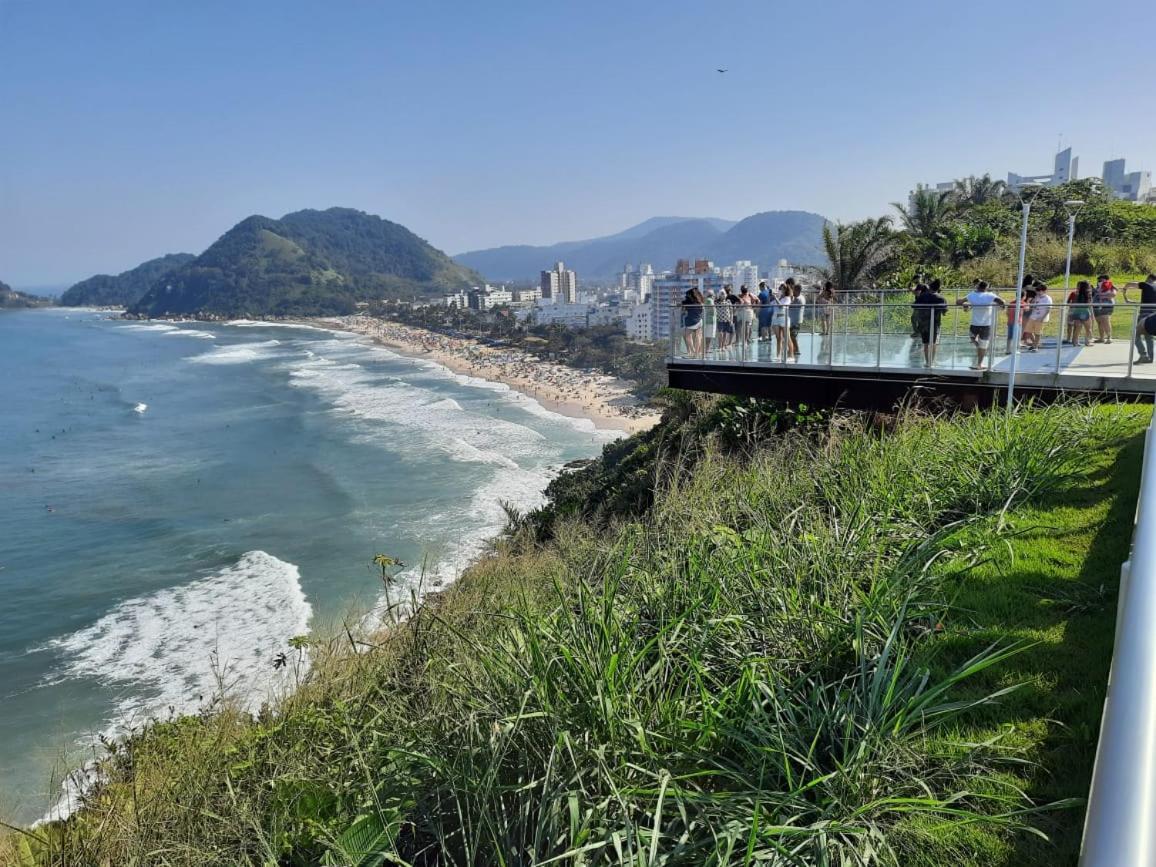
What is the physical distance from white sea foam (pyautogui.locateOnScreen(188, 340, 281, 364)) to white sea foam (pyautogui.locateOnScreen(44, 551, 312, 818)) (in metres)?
67.6

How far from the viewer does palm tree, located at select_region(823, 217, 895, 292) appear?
25547 millimetres

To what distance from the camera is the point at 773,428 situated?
1368 cm

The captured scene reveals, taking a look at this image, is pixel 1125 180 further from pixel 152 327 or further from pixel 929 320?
pixel 152 327

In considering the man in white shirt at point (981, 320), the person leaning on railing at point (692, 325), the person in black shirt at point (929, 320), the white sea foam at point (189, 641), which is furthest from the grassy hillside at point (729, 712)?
the white sea foam at point (189, 641)

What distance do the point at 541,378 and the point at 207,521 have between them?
48.3 m

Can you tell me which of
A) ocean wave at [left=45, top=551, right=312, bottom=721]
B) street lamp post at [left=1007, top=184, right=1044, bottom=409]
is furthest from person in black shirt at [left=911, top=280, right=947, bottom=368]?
ocean wave at [left=45, top=551, right=312, bottom=721]

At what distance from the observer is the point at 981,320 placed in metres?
11.1

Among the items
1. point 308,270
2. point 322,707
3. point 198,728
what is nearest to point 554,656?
point 322,707

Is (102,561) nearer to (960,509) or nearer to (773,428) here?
(773,428)

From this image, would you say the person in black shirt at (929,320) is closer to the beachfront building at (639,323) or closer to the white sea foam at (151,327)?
the beachfront building at (639,323)

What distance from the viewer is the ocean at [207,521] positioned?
54.9 ft

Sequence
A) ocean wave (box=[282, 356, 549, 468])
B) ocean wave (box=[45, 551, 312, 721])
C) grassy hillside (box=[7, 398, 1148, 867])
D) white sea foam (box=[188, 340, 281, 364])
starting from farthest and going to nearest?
white sea foam (box=[188, 340, 281, 364]) → ocean wave (box=[282, 356, 549, 468]) → ocean wave (box=[45, 551, 312, 721]) → grassy hillside (box=[7, 398, 1148, 867])

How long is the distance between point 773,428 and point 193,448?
1446 inches

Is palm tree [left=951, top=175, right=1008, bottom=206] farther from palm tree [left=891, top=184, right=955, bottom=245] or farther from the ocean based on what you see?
the ocean
